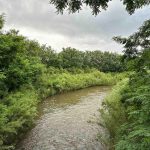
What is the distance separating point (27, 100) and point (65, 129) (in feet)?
A: 9.65

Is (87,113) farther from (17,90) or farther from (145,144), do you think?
(145,144)

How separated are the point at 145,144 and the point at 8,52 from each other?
15.0 m

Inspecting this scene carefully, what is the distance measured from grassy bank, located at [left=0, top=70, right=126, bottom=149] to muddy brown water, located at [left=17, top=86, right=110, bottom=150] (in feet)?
2.41

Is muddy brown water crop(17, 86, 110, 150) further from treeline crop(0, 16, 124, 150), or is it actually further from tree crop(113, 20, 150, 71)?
tree crop(113, 20, 150, 71)

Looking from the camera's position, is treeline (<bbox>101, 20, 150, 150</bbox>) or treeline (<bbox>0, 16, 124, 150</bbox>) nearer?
treeline (<bbox>101, 20, 150, 150</bbox>)

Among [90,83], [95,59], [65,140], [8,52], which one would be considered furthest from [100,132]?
[95,59]

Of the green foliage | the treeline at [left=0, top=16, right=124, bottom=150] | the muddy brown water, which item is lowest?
the muddy brown water

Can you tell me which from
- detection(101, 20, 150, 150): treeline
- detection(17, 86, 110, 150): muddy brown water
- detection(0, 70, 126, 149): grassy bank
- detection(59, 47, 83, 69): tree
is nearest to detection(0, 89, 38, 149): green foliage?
detection(0, 70, 126, 149): grassy bank

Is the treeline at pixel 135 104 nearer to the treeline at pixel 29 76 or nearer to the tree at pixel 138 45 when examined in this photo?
the tree at pixel 138 45

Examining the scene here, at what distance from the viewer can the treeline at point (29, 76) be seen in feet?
44.6

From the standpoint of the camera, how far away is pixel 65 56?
155 ft

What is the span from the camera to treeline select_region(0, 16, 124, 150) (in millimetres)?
13601

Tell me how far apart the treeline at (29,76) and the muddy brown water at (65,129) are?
2.67 ft

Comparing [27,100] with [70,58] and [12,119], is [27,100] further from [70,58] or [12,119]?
[70,58]
